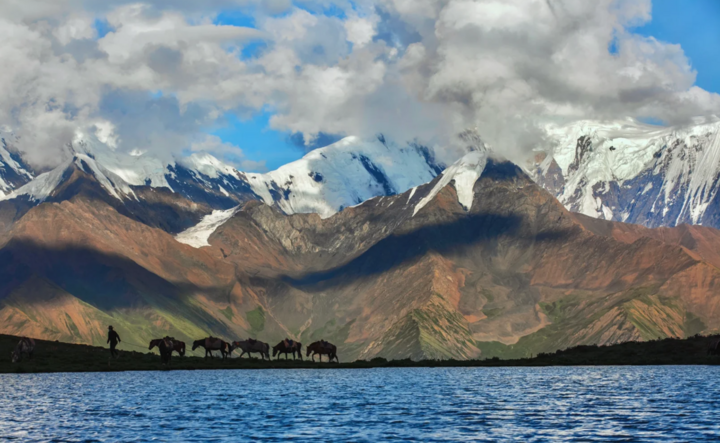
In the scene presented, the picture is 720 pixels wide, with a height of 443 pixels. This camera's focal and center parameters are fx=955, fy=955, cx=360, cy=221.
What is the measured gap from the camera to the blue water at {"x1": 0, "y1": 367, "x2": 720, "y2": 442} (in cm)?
7769

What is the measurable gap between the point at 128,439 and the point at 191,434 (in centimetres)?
523

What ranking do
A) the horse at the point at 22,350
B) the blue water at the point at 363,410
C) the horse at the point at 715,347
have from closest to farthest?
the blue water at the point at 363,410, the horse at the point at 22,350, the horse at the point at 715,347

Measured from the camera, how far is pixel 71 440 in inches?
2953

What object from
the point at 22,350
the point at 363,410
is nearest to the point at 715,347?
the point at 363,410

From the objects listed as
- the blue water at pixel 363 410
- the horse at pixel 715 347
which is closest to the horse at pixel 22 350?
the blue water at pixel 363 410

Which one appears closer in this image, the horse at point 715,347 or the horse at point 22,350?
the horse at point 22,350

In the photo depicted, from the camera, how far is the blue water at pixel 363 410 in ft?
255

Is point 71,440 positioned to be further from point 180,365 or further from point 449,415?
point 180,365

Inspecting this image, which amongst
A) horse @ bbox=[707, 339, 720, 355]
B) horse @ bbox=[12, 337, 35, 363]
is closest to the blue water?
horse @ bbox=[12, 337, 35, 363]

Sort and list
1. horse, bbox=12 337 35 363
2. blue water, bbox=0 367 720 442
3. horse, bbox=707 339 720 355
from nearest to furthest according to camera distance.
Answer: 1. blue water, bbox=0 367 720 442
2. horse, bbox=12 337 35 363
3. horse, bbox=707 339 720 355

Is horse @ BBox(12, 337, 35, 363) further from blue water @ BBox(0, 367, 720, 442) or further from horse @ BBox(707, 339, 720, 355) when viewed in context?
horse @ BBox(707, 339, 720, 355)

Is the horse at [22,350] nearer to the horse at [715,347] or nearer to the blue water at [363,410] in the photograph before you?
the blue water at [363,410]

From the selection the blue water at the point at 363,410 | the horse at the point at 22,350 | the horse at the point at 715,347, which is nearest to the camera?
the blue water at the point at 363,410

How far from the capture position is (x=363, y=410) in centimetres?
9775
